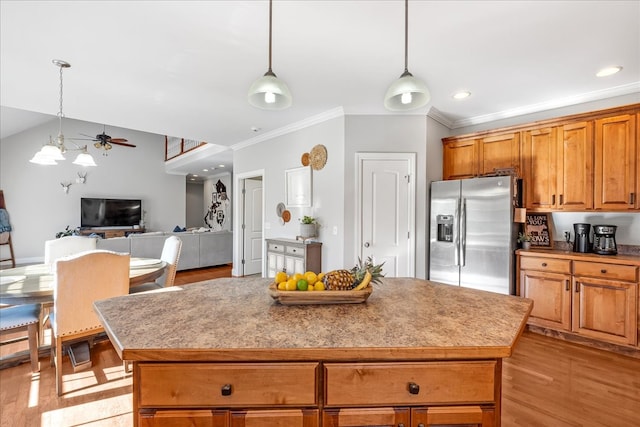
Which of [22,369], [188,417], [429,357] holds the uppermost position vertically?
[429,357]

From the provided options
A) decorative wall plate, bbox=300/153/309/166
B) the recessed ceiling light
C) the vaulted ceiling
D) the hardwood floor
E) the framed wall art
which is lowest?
the hardwood floor

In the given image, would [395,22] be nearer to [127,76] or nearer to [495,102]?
[495,102]

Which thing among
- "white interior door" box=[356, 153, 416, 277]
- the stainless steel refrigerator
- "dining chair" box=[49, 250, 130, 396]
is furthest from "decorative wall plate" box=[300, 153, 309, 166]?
"dining chair" box=[49, 250, 130, 396]

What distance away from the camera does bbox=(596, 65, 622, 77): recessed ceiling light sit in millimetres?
2661

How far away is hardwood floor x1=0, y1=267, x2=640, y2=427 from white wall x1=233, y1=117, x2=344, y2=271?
7.09 ft

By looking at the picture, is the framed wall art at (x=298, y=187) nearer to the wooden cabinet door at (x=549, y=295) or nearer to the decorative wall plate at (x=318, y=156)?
the decorative wall plate at (x=318, y=156)

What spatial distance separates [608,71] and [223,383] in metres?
3.96

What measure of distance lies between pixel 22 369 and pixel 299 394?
2.89 metres

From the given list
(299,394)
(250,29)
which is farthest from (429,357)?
(250,29)

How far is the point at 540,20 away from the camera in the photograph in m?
2.04

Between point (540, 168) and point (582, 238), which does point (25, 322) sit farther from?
point (582, 238)

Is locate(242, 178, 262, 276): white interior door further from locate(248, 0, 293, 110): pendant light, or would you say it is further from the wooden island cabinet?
locate(248, 0, 293, 110): pendant light

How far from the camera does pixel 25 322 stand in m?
2.32

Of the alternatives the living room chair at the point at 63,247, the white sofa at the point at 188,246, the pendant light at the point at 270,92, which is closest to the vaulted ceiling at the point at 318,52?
the pendant light at the point at 270,92
